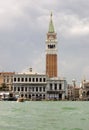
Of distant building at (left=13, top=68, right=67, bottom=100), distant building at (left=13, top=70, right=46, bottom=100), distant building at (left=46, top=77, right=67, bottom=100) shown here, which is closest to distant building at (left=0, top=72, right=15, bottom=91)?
distant building at (left=13, top=68, right=67, bottom=100)

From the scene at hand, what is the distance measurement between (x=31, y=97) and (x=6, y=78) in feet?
61.9

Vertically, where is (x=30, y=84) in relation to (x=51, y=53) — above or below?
below

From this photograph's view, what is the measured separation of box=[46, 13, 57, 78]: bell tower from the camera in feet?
529

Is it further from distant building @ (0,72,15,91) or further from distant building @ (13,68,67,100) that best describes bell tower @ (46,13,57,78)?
distant building @ (0,72,15,91)

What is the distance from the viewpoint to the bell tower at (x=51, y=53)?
529 ft

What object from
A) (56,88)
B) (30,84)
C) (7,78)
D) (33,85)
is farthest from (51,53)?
(7,78)

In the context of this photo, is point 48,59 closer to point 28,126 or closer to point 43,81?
point 43,81

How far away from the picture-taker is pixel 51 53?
166 meters

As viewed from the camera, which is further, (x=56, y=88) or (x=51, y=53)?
(x=51, y=53)

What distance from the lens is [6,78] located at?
170375 millimetres

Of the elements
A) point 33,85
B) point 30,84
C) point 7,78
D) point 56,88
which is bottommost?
point 56,88

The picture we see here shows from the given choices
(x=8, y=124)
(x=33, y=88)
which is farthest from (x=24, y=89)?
(x=8, y=124)

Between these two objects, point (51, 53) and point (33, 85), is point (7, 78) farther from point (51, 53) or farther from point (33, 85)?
point (51, 53)

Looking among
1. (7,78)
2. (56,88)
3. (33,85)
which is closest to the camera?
(33,85)
